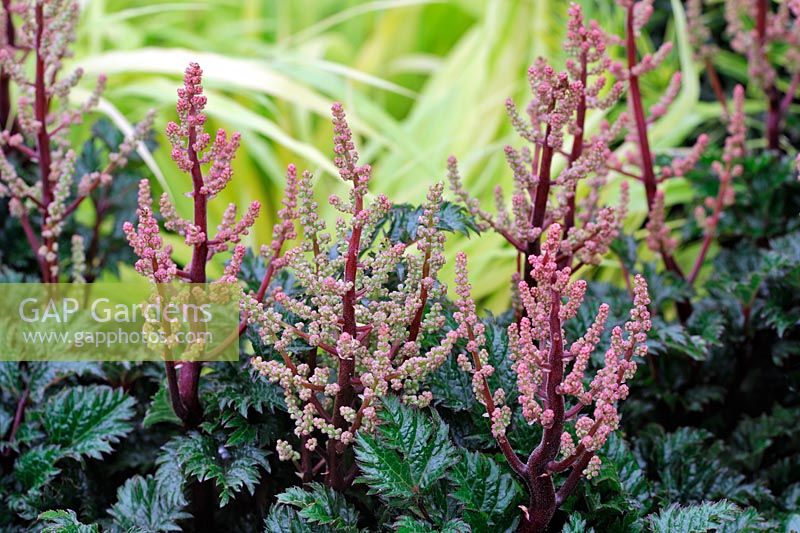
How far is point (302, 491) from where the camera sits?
90 centimetres

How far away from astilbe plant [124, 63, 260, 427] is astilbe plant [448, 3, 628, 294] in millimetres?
295

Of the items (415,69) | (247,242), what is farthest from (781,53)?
(247,242)

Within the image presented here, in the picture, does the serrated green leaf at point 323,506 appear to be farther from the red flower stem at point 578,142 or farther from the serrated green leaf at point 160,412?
the red flower stem at point 578,142

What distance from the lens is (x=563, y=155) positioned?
1094 mm

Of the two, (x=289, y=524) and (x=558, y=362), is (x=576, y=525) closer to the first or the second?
(x=558, y=362)

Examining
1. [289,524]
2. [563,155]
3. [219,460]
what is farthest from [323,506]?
[563,155]

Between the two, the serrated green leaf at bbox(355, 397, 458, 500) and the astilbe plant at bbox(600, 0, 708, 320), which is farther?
the astilbe plant at bbox(600, 0, 708, 320)

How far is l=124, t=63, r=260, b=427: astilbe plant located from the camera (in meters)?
0.87

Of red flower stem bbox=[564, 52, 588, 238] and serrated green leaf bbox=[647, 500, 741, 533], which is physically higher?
red flower stem bbox=[564, 52, 588, 238]

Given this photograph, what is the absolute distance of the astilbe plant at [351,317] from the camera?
87cm

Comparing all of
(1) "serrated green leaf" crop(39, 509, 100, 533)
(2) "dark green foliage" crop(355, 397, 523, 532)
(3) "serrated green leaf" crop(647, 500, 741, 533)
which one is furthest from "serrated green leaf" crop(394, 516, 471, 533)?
(1) "serrated green leaf" crop(39, 509, 100, 533)

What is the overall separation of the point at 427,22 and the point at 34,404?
2.13 m

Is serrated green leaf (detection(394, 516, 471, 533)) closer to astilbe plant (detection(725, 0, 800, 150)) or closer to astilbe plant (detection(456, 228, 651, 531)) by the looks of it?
astilbe plant (detection(456, 228, 651, 531))

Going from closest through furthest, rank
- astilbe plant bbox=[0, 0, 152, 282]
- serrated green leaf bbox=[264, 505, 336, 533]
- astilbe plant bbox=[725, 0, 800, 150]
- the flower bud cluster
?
the flower bud cluster → serrated green leaf bbox=[264, 505, 336, 533] → astilbe plant bbox=[0, 0, 152, 282] → astilbe plant bbox=[725, 0, 800, 150]
